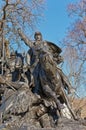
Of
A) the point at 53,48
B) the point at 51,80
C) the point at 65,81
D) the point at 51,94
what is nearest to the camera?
the point at 51,94

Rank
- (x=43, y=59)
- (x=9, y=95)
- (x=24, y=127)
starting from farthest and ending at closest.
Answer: (x=9, y=95) < (x=43, y=59) < (x=24, y=127)

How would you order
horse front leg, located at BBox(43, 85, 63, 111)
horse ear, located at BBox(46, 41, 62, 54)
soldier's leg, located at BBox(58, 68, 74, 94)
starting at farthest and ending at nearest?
horse ear, located at BBox(46, 41, 62, 54)
soldier's leg, located at BBox(58, 68, 74, 94)
horse front leg, located at BBox(43, 85, 63, 111)

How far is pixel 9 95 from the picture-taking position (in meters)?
10.6

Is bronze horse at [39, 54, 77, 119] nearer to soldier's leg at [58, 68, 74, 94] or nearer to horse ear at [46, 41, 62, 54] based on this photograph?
soldier's leg at [58, 68, 74, 94]

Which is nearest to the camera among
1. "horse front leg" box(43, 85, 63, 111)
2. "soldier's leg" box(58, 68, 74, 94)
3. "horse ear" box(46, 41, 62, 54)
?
"horse front leg" box(43, 85, 63, 111)

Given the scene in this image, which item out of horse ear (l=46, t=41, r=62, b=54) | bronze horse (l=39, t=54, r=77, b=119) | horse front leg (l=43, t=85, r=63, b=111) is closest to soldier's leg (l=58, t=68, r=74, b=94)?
bronze horse (l=39, t=54, r=77, b=119)

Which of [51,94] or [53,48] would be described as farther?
[53,48]

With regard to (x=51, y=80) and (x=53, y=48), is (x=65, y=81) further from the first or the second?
(x=53, y=48)

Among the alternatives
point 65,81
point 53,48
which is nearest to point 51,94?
point 65,81

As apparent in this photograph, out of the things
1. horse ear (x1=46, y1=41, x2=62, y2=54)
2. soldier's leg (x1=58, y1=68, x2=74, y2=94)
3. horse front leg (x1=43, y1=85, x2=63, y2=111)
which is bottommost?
horse front leg (x1=43, y1=85, x2=63, y2=111)

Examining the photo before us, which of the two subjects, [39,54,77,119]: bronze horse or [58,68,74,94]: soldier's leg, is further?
[58,68,74,94]: soldier's leg

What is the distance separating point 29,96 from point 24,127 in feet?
4.01

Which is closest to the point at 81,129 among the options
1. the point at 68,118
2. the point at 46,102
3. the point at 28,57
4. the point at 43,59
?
the point at 68,118

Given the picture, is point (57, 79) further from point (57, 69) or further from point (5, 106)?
point (5, 106)
